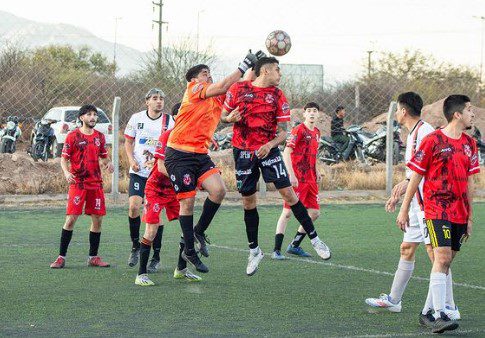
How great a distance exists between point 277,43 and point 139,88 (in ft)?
A: 41.6

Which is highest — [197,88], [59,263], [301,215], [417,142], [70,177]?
[197,88]

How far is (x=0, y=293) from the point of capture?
964 centimetres

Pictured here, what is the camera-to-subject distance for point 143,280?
1023cm

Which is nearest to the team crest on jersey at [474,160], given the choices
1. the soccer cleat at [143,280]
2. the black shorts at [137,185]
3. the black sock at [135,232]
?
the soccer cleat at [143,280]

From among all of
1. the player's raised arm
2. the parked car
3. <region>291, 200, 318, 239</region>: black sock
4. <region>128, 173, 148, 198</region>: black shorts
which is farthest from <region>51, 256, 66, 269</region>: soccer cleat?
the parked car

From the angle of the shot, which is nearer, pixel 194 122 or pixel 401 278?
pixel 401 278

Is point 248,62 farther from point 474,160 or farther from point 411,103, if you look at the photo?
point 474,160

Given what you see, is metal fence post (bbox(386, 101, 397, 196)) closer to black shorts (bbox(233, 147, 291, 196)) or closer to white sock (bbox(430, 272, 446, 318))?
black shorts (bbox(233, 147, 291, 196))

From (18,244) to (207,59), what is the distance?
23652mm

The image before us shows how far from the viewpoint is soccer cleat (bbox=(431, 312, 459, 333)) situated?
7.57m

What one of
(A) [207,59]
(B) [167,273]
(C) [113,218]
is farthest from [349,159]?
(B) [167,273]

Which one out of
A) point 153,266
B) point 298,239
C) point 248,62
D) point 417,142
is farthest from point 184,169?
point 298,239

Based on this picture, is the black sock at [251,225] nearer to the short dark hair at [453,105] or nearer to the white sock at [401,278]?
the white sock at [401,278]

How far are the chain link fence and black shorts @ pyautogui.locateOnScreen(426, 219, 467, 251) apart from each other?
13.5 m
